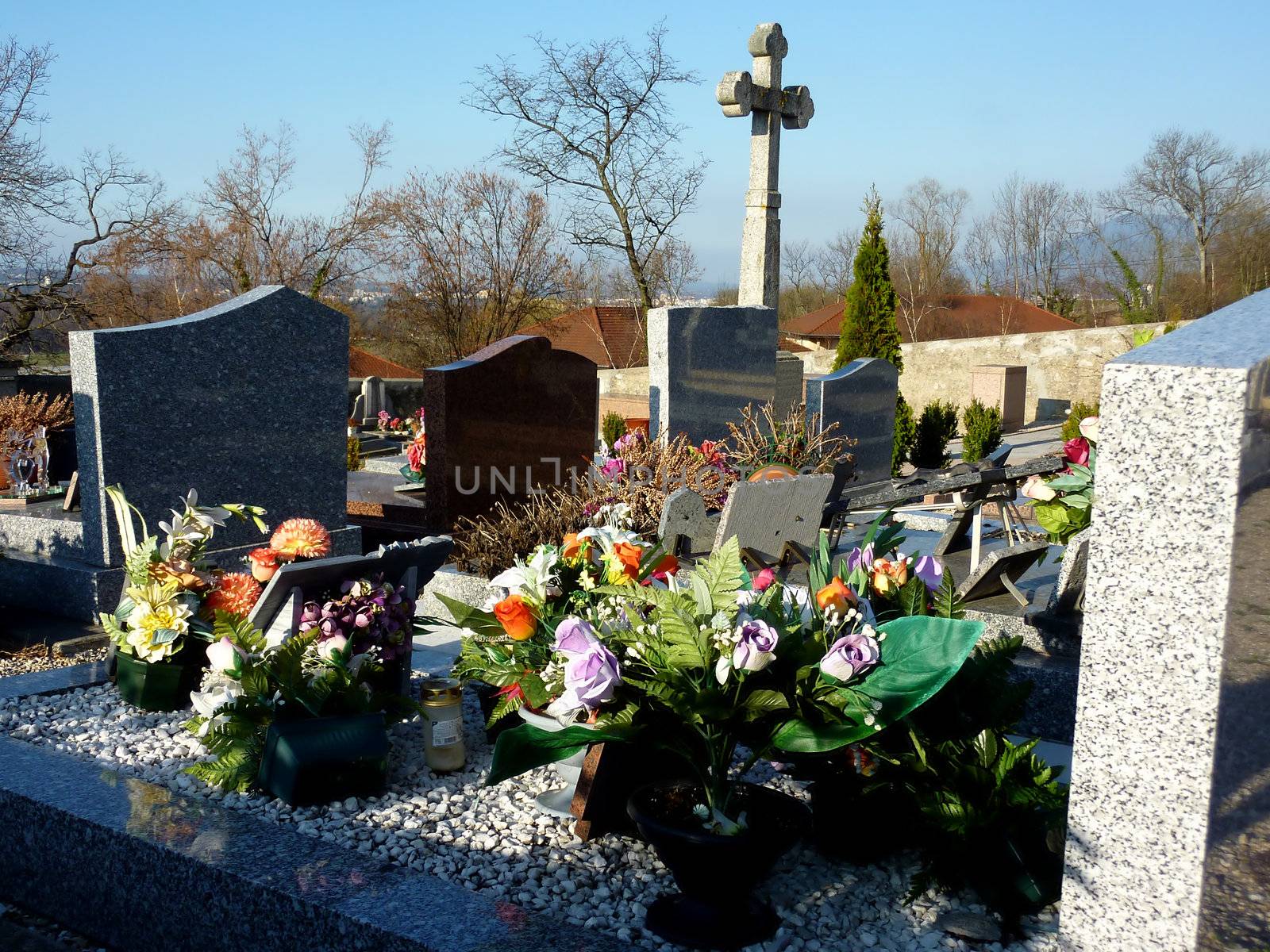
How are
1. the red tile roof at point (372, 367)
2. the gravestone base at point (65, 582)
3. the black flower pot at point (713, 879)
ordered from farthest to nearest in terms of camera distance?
the red tile roof at point (372, 367), the gravestone base at point (65, 582), the black flower pot at point (713, 879)

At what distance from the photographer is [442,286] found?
20828 millimetres

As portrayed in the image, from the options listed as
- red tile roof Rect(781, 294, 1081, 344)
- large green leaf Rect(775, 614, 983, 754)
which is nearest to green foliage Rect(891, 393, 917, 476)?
large green leaf Rect(775, 614, 983, 754)

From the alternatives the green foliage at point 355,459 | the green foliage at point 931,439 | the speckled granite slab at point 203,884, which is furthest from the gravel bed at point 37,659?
the green foliage at point 931,439

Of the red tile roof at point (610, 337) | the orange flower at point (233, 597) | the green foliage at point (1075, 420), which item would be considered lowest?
the orange flower at point (233, 597)

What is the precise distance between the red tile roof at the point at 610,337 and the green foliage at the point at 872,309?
11.8 metres

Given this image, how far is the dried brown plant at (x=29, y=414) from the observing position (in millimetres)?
8359

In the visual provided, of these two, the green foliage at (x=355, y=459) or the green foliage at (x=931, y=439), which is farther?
the green foliage at (x=931, y=439)

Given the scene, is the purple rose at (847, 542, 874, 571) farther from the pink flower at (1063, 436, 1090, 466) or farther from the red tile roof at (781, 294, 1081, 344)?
the red tile roof at (781, 294, 1081, 344)

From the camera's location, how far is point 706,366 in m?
8.33

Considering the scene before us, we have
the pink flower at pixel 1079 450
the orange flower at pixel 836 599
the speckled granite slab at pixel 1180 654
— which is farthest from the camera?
the pink flower at pixel 1079 450

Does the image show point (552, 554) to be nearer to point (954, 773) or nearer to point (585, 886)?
point (585, 886)

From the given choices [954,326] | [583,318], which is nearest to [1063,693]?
[583,318]

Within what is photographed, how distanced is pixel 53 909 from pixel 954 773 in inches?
94.6

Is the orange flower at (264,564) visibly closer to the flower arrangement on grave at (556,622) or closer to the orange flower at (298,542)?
the orange flower at (298,542)
